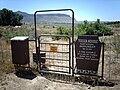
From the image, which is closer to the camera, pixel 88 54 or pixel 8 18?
pixel 88 54

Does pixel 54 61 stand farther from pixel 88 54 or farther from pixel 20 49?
pixel 88 54

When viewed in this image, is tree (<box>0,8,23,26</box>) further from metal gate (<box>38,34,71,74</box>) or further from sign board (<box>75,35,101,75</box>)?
sign board (<box>75,35,101,75</box>)

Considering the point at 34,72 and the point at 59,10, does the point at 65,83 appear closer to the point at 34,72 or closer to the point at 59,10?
the point at 34,72

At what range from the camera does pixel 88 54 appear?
21.0 ft

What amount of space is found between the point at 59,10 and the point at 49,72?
2.54 meters

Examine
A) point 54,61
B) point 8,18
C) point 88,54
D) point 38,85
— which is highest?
point 8,18

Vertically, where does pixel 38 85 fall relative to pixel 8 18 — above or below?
below

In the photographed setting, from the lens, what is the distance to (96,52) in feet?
20.6

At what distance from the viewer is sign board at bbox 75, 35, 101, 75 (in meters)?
6.26

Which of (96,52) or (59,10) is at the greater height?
(59,10)

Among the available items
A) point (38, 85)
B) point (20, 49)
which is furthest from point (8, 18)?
point (38, 85)

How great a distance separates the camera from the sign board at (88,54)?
20.5ft

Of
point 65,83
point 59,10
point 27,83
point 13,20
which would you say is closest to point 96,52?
point 65,83

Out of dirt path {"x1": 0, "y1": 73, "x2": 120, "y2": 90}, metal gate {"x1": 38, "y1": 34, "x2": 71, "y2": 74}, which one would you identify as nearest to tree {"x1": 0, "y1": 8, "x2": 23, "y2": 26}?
metal gate {"x1": 38, "y1": 34, "x2": 71, "y2": 74}
